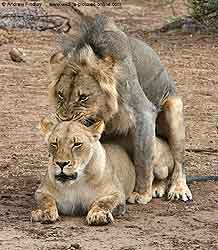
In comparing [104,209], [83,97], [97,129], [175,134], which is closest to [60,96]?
[83,97]

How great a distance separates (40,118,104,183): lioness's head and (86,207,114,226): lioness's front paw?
0.84ft

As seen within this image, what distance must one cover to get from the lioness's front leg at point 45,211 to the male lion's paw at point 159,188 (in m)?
1.11

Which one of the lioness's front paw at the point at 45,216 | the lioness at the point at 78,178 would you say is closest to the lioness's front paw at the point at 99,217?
the lioness at the point at 78,178

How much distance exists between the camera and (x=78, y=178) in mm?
5996

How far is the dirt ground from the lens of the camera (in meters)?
5.64

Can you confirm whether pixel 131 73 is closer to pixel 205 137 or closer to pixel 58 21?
pixel 205 137

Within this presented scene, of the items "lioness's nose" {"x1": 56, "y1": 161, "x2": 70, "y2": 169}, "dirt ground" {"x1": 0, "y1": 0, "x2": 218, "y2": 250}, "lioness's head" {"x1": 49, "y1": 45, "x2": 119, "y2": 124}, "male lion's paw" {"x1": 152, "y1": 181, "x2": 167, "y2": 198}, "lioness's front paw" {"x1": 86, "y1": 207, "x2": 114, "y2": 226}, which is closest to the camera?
"dirt ground" {"x1": 0, "y1": 0, "x2": 218, "y2": 250}

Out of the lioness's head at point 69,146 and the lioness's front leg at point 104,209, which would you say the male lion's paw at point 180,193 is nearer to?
the lioness's front leg at point 104,209

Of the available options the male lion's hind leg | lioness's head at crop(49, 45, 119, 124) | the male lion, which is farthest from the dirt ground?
lioness's head at crop(49, 45, 119, 124)

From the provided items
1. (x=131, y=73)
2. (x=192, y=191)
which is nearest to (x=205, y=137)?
(x=192, y=191)

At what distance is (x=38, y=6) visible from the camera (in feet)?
51.3

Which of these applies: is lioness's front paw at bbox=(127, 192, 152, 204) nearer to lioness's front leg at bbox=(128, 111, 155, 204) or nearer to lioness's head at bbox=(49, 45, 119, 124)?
lioness's front leg at bbox=(128, 111, 155, 204)

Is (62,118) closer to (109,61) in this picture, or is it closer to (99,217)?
(109,61)

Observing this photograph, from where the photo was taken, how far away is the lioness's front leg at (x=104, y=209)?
19.4ft
